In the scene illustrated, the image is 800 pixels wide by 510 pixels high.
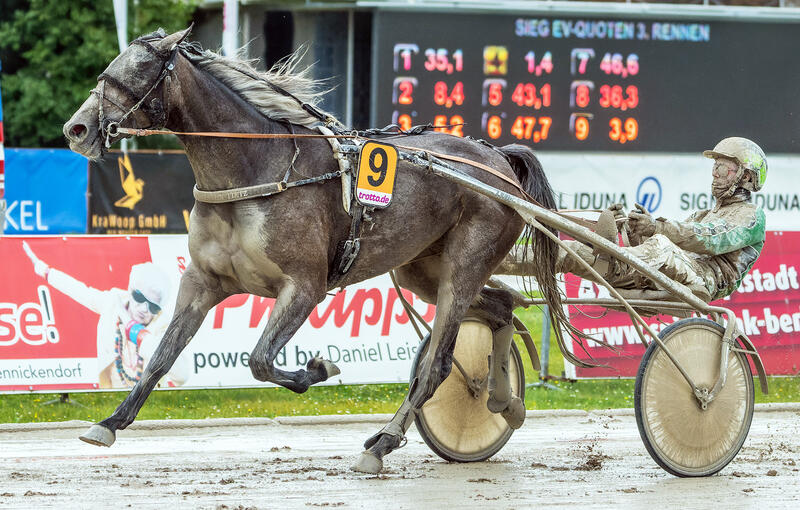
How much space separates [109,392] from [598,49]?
29.0 ft

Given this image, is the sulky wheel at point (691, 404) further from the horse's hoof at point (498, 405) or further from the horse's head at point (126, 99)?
the horse's head at point (126, 99)

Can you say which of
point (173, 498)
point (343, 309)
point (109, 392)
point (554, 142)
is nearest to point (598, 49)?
point (554, 142)

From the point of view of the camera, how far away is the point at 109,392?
9.02 meters

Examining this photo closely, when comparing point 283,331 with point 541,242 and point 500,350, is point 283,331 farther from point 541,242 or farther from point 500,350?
point 541,242

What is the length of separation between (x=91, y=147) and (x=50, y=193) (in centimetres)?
1126

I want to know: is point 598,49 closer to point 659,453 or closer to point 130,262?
point 130,262

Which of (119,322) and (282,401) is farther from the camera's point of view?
(282,401)

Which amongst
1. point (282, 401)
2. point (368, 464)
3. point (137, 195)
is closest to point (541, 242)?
point (368, 464)

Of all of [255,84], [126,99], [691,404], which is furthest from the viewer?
[691,404]

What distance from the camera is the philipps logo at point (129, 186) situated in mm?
15797

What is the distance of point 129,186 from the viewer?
15.9 m

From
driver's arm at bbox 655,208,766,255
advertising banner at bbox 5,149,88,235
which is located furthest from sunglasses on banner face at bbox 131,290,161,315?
advertising banner at bbox 5,149,88,235

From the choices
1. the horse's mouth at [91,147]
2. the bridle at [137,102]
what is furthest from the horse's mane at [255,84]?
the horse's mouth at [91,147]

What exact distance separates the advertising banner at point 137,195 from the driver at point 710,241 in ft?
31.4
